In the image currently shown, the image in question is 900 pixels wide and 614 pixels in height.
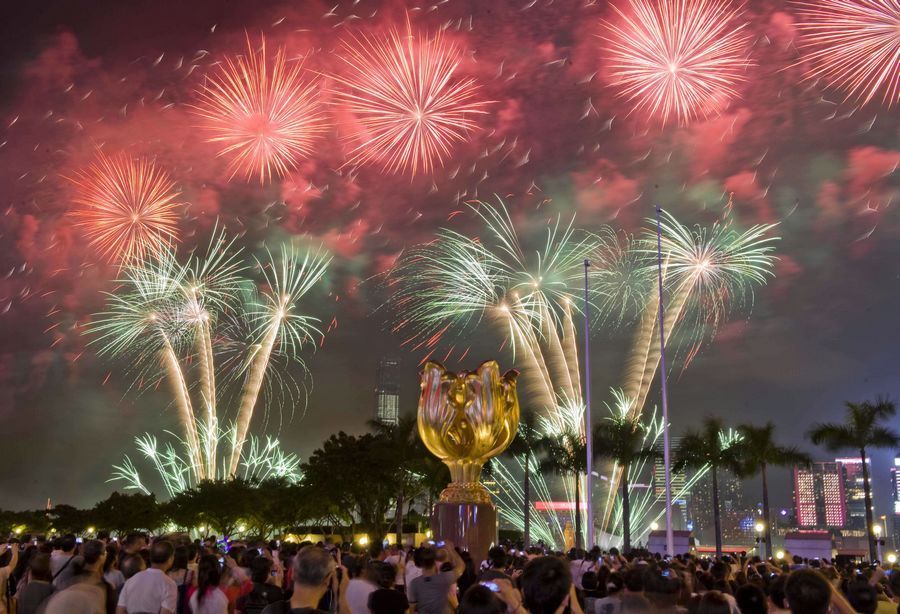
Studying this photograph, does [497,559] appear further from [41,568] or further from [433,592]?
[41,568]

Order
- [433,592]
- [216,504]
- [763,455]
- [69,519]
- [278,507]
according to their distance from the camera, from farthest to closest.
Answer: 1. [69,519]
2. [216,504]
3. [278,507]
4. [763,455]
5. [433,592]

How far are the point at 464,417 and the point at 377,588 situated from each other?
44.8 ft

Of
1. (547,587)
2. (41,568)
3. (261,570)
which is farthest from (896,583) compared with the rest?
(41,568)

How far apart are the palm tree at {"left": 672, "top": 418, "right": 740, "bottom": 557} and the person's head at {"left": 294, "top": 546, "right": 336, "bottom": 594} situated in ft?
138

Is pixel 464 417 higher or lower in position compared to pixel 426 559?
higher

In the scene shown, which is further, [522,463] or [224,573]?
[522,463]

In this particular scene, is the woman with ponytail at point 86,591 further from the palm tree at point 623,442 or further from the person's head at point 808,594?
the palm tree at point 623,442

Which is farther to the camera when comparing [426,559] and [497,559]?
[497,559]

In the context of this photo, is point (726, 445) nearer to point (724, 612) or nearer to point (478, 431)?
point (478, 431)

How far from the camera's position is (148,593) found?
7520 millimetres

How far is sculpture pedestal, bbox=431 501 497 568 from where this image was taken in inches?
838

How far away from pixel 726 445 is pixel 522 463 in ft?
34.5

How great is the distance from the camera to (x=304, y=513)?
5647 centimetres

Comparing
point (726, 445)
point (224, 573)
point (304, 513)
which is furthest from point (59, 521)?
point (224, 573)
